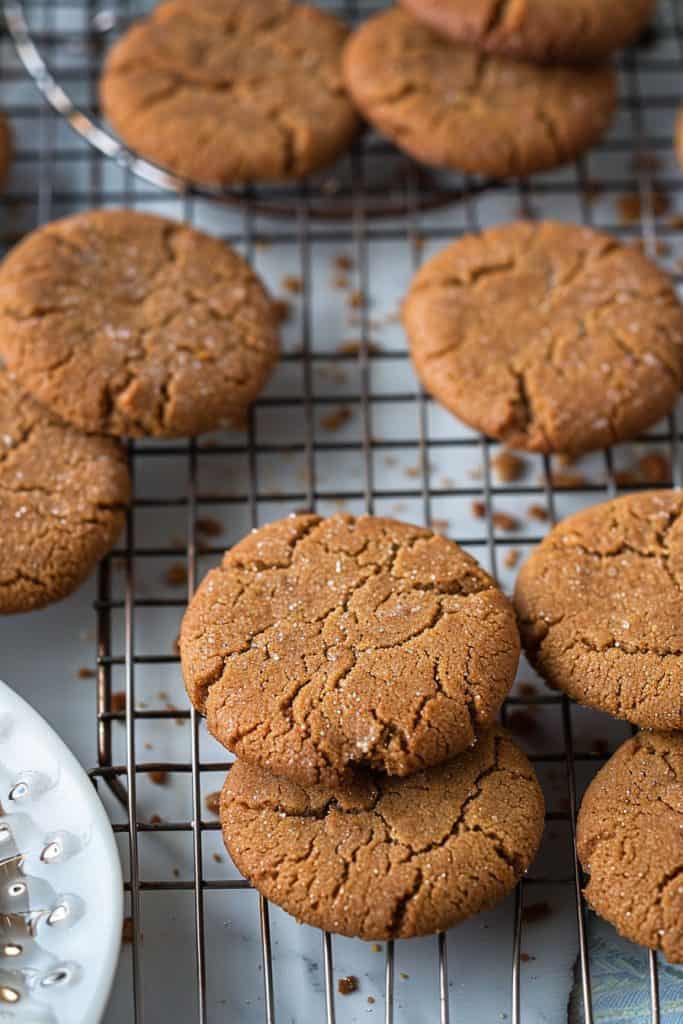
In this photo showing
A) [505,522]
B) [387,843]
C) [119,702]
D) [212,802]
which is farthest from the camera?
[505,522]

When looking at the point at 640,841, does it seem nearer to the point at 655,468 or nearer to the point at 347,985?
the point at 347,985

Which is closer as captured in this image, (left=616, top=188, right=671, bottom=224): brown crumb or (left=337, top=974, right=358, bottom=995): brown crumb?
(left=337, top=974, right=358, bottom=995): brown crumb

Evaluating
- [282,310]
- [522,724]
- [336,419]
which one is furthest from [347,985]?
[282,310]

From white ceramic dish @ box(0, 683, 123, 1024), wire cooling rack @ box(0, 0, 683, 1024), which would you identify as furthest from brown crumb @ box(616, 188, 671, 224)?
white ceramic dish @ box(0, 683, 123, 1024)

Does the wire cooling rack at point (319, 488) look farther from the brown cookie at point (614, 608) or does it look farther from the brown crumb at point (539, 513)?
the brown cookie at point (614, 608)

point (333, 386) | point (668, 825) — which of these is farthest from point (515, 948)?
point (333, 386)

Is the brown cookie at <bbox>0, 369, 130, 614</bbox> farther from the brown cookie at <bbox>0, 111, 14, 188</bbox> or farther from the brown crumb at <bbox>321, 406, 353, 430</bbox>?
the brown cookie at <bbox>0, 111, 14, 188</bbox>

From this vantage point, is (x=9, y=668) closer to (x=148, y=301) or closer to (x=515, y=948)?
(x=148, y=301)
